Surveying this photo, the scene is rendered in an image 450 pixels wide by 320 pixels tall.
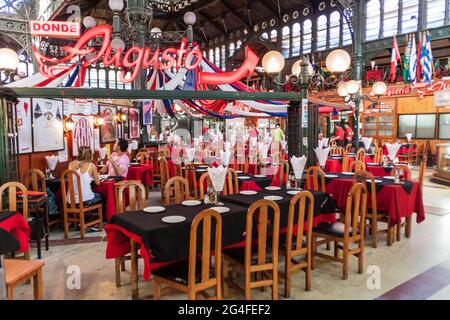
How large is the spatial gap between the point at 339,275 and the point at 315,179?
1.56 metres

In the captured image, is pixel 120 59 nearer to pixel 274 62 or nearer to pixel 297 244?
pixel 274 62

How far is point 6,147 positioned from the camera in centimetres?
431

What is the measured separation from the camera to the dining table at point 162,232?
2689 mm

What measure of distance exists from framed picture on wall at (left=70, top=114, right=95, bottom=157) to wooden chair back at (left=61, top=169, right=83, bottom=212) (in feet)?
10.6

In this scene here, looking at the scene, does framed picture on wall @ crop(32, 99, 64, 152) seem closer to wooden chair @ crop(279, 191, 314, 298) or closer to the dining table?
the dining table

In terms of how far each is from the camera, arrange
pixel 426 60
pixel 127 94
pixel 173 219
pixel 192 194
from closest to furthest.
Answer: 1. pixel 173 219
2. pixel 127 94
3. pixel 192 194
4. pixel 426 60

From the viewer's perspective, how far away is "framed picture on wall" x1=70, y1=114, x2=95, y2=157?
26.0 feet

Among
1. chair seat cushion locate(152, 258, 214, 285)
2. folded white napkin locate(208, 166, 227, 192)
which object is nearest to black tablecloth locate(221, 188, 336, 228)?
folded white napkin locate(208, 166, 227, 192)

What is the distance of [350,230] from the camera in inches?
145

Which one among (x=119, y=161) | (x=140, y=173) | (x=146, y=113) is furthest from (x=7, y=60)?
(x=146, y=113)

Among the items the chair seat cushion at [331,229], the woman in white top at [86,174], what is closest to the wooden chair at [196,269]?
the chair seat cushion at [331,229]

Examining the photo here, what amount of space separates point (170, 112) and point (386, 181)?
241 inches

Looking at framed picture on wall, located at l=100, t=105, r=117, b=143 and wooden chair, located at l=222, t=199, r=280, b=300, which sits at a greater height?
framed picture on wall, located at l=100, t=105, r=117, b=143
